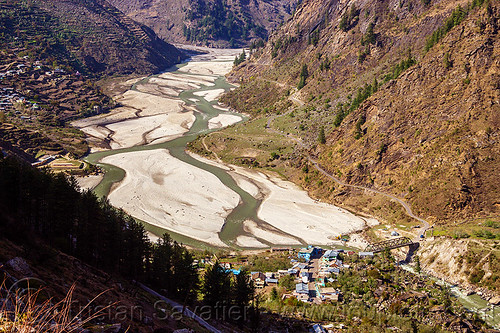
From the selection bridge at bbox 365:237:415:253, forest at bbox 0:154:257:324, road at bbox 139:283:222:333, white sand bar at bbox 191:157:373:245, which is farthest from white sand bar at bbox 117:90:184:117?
road at bbox 139:283:222:333

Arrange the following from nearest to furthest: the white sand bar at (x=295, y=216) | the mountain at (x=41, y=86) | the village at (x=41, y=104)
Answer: the white sand bar at (x=295, y=216)
the village at (x=41, y=104)
the mountain at (x=41, y=86)

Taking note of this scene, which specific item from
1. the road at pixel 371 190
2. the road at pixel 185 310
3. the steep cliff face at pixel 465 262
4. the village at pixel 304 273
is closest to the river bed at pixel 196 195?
the village at pixel 304 273

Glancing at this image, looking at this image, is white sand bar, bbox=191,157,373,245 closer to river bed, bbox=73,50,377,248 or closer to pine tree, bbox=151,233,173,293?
river bed, bbox=73,50,377,248

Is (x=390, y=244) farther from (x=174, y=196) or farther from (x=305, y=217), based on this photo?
(x=174, y=196)

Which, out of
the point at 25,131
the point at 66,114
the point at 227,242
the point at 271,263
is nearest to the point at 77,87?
the point at 66,114

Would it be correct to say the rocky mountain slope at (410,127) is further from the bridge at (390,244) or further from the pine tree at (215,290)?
the pine tree at (215,290)
